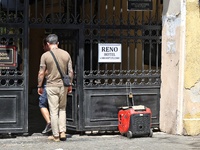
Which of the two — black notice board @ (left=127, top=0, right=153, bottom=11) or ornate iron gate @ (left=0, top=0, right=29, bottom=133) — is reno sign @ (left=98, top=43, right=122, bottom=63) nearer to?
black notice board @ (left=127, top=0, right=153, bottom=11)

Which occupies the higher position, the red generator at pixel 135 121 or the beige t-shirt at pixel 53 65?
the beige t-shirt at pixel 53 65

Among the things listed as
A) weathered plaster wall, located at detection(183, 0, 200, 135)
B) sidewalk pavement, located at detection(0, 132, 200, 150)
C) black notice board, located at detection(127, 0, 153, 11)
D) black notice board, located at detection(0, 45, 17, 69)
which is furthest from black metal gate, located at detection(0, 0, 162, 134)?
weathered plaster wall, located at detection(183, 0, 200, 135)

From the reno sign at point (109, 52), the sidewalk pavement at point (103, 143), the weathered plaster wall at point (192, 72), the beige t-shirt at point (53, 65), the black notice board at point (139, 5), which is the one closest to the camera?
the sidewalk pavement at point (103, 143)

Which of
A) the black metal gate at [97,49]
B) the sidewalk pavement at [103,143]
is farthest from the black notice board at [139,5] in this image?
the sidewalk pavement at [103,143]

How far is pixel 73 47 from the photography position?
353 inches

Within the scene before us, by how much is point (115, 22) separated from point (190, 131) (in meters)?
2.58

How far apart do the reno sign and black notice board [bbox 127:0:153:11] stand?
782 millimetres

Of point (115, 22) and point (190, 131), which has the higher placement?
point (115, 22)

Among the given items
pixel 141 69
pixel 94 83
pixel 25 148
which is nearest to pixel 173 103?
pixel 141 69

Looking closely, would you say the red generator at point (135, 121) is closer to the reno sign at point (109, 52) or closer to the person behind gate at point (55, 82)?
the reno sign at point (109, 52)

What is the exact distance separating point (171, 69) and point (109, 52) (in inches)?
50.1

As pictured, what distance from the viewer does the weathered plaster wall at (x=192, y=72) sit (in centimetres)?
867

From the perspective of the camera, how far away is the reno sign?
884 cm

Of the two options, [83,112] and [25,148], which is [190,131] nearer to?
[83,112]
